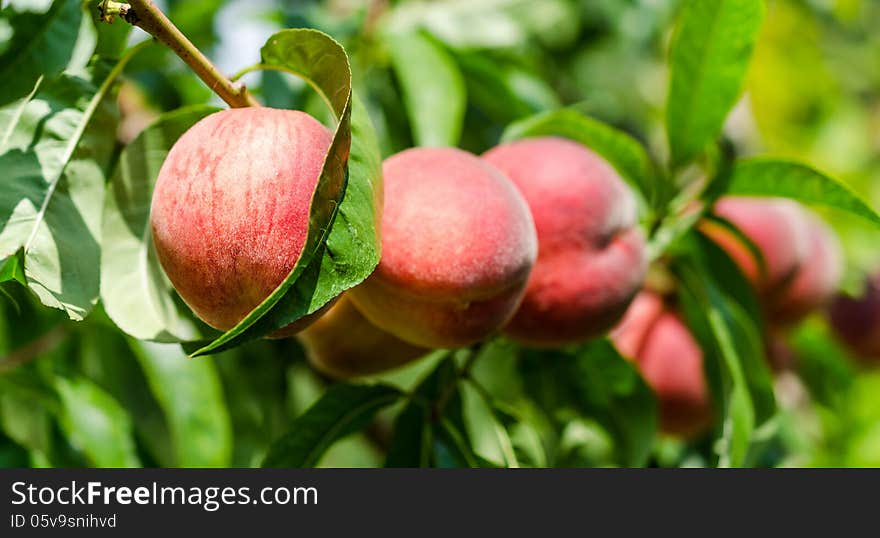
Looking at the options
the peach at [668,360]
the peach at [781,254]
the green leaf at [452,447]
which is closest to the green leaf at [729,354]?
the peach at [668,360]

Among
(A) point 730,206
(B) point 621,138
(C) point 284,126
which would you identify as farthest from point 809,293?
(C) point 284,126

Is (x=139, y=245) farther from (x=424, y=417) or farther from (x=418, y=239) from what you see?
(x=424, y=417)

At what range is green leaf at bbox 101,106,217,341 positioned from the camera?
2.70 feet

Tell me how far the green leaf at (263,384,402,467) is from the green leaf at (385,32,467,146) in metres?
0.36

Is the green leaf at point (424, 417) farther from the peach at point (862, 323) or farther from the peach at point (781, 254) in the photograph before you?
the peach at point (862, 323)

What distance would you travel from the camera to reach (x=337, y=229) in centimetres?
66

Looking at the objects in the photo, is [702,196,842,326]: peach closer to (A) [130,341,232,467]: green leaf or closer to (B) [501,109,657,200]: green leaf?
(B) [501,109,657,200]: green leaf

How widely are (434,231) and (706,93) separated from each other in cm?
49

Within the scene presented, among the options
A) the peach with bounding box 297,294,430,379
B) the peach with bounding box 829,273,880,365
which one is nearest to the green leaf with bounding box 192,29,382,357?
the peach with bounding box 297,294,430,379

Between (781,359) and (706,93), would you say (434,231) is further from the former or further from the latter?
(781,359)

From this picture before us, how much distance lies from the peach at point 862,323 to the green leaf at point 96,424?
162 cm

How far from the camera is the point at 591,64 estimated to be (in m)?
2.22

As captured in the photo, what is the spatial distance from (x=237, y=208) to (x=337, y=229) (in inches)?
3.3

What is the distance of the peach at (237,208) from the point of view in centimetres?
68
